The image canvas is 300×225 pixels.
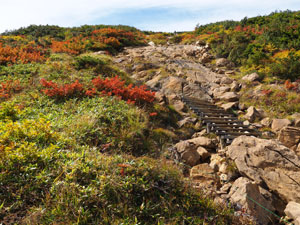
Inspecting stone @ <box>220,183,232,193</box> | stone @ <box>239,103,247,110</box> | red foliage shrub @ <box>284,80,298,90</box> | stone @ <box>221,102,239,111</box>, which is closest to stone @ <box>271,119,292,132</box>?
stone @ <box>239,103,247,110</box>

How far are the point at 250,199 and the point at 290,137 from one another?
420cm

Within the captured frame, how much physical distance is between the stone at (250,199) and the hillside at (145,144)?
25 mm

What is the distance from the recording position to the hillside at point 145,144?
116 inches

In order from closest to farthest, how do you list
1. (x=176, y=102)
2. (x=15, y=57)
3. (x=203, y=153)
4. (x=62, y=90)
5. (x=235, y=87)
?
(x=203, y=153), (x=62, y=90), (x=176, y=102), (x=15, y=57), (x=235, y=87)

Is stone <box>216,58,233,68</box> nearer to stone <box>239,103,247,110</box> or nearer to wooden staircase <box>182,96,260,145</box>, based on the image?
wooden staircase <box>182,96,260,145</box>

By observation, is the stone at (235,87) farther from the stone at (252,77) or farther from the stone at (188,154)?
the stone at (188,154)

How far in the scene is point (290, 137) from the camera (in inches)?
262

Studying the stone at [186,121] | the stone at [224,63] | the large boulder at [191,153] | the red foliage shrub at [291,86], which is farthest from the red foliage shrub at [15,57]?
the red foliage shrub at [291,86]

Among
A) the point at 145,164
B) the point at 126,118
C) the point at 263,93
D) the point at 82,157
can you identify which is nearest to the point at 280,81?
the point at 263,93

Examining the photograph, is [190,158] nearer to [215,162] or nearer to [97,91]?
[215,162]

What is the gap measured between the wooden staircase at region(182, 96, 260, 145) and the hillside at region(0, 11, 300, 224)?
6 centimetres

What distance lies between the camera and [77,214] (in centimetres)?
269

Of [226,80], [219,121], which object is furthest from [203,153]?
[226,80]

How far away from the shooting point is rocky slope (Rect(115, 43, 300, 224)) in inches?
160
